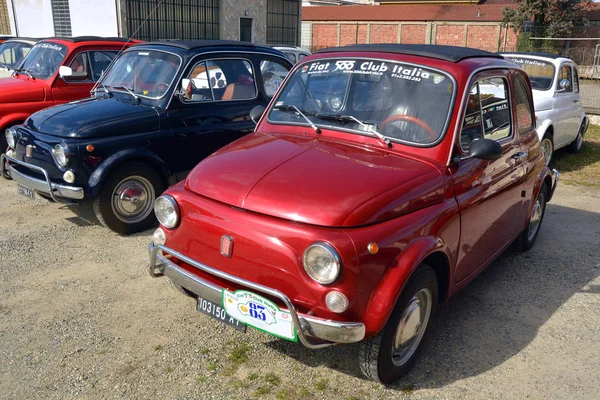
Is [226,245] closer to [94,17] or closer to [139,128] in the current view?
[139,128]

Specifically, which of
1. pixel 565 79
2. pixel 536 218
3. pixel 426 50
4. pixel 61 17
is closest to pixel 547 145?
pixel 565 79

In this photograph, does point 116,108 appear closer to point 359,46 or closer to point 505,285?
point 359,46

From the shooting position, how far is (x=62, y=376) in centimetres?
349

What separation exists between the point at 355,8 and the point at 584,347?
3961 centimetres

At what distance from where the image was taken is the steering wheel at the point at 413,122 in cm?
381

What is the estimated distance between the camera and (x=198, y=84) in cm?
641

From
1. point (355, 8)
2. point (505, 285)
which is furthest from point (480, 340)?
point (355, 8)

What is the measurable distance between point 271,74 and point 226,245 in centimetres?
441

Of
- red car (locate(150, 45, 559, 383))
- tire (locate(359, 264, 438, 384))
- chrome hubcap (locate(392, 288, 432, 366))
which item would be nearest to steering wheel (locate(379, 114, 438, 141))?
red car (locate(150, 45, 559, 383))

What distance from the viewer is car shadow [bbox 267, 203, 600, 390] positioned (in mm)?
3709

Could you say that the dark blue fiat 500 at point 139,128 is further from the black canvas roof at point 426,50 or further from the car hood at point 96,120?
the black canvas roof at point 426,50

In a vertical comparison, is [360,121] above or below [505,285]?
above

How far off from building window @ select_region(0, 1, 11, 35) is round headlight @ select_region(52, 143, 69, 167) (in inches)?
889

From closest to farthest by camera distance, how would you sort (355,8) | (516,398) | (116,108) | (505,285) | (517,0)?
(516,398), (505,285), (116,108), (517,0), (355,8)
